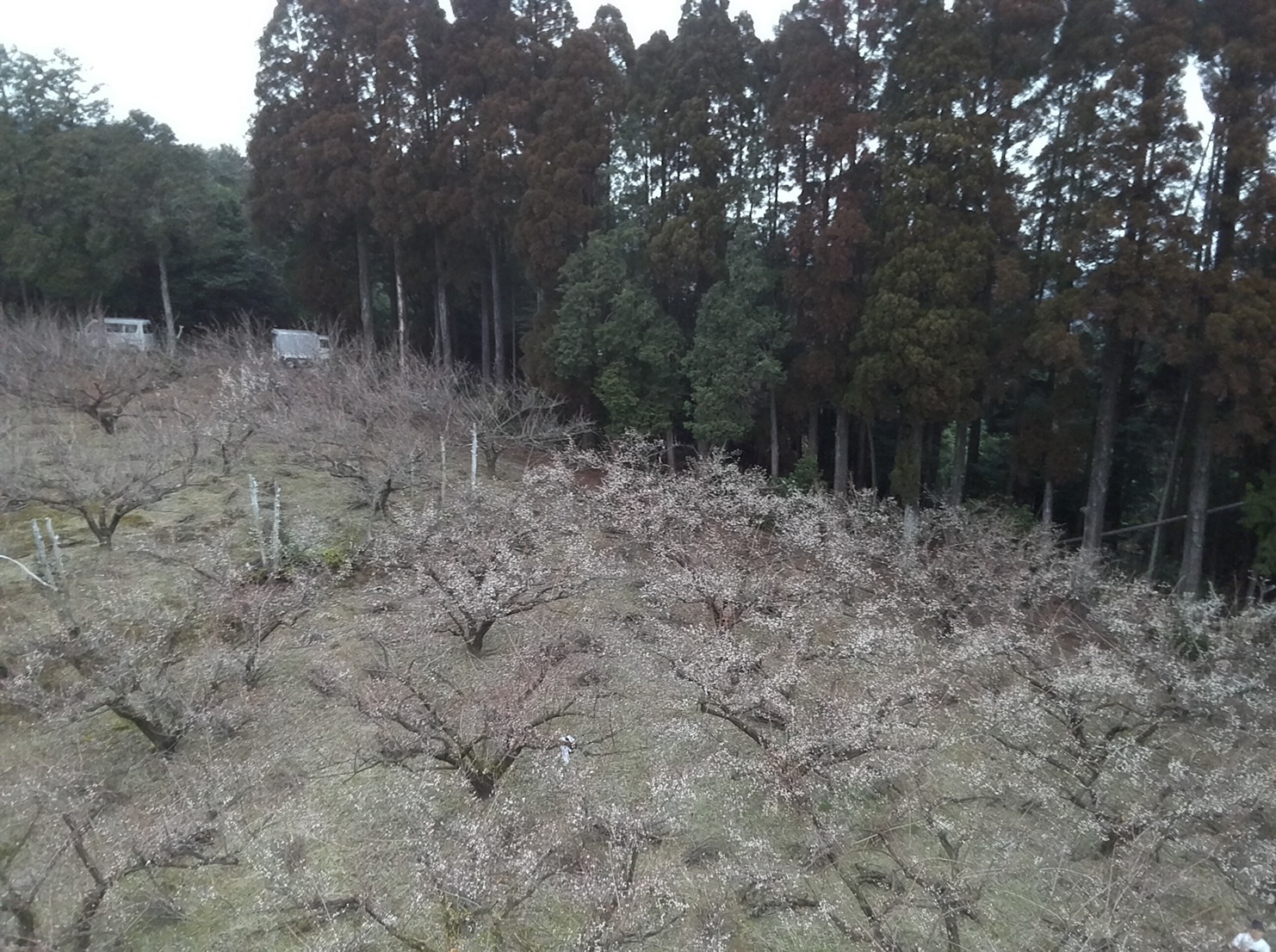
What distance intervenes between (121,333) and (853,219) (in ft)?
43.7

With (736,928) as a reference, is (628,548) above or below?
above

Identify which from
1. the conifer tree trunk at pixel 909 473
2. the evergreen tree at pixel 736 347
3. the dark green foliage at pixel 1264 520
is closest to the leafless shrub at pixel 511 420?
the evergreen tree at pixel 736 347

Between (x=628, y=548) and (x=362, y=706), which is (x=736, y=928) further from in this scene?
(x=628, y=548)

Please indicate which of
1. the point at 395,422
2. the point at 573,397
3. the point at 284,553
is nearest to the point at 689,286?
the point at 573,397

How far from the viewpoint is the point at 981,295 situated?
1129cm

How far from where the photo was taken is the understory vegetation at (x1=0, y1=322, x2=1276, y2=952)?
15.3 ft

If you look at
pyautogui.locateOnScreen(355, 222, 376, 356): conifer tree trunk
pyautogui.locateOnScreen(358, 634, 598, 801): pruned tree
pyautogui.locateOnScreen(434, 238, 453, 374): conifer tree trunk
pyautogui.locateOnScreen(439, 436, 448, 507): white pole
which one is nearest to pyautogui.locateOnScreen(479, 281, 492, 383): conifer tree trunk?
pyautogui.locateOnScreen(434, 238, 453, 374): conifer tree trunk

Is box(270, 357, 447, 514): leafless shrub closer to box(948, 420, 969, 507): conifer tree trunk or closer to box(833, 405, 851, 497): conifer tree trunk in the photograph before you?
box(833, 405, 851, 497): conifer tree trunk

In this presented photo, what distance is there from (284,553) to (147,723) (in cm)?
285

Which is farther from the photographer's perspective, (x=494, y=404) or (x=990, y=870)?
(x=494, y=404)

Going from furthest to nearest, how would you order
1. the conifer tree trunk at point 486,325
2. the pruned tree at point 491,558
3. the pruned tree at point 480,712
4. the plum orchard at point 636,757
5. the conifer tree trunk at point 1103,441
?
1. the conifer tree trunk at point 486,325
2. the conifer tree trunk at point 1103,441
3. the pruned tree at point 491,558
4. the pruned tree at point 480,712
5. the plum orchard at point 636,757

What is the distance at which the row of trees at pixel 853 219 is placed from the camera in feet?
31.5

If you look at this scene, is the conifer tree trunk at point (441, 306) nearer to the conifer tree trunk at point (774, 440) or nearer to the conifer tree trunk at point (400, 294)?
the conifer tree trunk at point (400, 294)

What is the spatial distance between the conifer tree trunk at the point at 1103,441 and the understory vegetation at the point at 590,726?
130 centimetres
